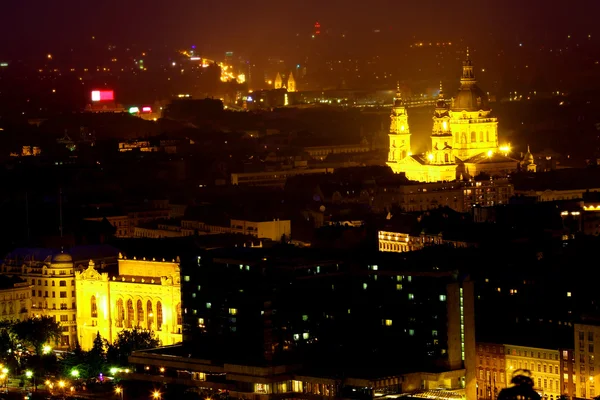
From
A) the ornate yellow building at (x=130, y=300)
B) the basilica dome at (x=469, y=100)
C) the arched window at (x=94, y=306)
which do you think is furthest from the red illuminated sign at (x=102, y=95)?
the arched window at (x=94, y=306)

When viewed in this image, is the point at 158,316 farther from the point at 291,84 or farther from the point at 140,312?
the point at 291,84

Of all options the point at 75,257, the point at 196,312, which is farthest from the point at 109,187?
the point at 196,312

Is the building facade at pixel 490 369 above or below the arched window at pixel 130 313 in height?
below

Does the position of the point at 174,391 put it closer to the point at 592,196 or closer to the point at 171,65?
the point at 592,196

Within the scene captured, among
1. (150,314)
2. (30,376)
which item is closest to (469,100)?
(150,314)

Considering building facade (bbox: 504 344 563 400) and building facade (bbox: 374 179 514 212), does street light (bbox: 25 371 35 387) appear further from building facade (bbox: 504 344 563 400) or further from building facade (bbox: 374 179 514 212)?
building facade (bbox: 374 179 514 212)

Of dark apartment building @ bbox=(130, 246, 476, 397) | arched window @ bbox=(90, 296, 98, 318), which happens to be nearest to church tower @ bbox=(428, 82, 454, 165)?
arched window @ bbox=(90, 296, 98, 318)

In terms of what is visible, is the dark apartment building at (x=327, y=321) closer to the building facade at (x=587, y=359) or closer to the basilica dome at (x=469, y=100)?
the building facade at (x=587, y=359)
